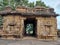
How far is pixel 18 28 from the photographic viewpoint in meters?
23.1

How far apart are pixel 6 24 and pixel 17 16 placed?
60.4 inches

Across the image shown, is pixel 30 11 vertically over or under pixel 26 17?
over

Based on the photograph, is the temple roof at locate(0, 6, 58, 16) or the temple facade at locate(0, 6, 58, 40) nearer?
the temple facade at locate(0, 6, 58, 40)

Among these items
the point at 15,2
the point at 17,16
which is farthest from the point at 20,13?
the point at 15,2

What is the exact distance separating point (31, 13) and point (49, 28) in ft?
8.60

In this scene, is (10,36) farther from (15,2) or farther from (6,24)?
(15,2)

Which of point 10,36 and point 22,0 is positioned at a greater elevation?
point 22,0

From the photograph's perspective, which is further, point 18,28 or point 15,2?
point 15,2

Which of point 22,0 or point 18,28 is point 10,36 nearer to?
point 18,28

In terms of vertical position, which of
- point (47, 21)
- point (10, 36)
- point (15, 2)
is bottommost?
point (10, 36)

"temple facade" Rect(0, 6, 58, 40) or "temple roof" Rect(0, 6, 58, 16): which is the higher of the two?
"temple roof" Rect(0, 6, 58, 16)

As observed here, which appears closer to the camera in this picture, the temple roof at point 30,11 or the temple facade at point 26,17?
the temple facade at point 26,17

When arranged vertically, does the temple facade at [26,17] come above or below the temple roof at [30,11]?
below

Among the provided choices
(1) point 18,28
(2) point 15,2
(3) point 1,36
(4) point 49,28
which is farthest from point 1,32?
(2) point 15,2
